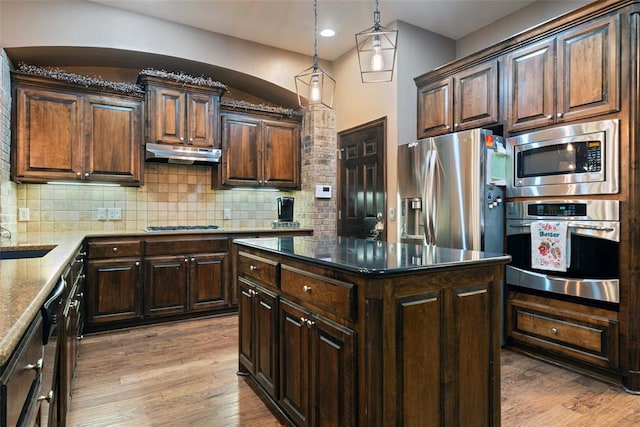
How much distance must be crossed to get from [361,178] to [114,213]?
2.84m

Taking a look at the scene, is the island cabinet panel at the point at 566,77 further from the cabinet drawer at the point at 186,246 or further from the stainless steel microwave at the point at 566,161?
the cabinet drawer at the point at 186,246

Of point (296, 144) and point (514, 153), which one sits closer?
point (514, 153)

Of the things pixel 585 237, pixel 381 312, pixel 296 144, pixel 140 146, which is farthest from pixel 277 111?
pixel 381 312

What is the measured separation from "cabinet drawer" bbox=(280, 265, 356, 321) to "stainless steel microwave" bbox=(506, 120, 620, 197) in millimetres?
2116

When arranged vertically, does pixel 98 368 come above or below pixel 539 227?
below

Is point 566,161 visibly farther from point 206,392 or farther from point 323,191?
point 206,392

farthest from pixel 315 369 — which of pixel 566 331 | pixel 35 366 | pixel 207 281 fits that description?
pixel 207 281

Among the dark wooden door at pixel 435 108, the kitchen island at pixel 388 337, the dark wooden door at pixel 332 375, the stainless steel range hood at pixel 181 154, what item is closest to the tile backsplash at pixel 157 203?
the stainless steel range hood at pixel 181 154

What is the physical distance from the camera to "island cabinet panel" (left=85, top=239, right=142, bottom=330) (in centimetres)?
351

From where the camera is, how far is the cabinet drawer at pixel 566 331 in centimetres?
254

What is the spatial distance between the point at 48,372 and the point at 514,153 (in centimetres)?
327

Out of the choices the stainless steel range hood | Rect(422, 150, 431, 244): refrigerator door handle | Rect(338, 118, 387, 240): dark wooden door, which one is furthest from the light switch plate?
Rect(422, 150, 431, 244): refrigerator door handle

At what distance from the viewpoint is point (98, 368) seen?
9.10 feet

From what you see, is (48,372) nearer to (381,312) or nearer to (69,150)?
(381,312)
